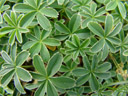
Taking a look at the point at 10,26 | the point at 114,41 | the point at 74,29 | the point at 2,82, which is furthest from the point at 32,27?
the point at 114,41

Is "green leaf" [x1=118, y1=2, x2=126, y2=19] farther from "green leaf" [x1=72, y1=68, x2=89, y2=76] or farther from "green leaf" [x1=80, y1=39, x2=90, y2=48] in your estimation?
"green leaf" [x1=72, y1=68, x2=89, y2=76]

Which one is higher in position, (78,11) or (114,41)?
(78,11)

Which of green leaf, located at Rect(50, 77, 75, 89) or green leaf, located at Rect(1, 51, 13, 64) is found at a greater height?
green leaf, located at Rect(1, 51, 13, 64)

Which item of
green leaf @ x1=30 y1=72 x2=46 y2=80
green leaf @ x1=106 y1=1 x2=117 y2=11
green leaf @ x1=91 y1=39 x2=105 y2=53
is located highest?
green leaf @ x1=106 y1=1 x2=117 y2=11

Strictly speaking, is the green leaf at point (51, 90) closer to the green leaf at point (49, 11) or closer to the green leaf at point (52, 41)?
the green leaf at point (52, 41)

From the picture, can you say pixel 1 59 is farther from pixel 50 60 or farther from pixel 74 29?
pixel 74 29

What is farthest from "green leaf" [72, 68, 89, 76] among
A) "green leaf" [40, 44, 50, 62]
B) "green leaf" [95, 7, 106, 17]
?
"green leaf" [95, 7, 106, 17]

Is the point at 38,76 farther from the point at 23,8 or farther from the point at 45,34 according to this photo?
the point at 23,8

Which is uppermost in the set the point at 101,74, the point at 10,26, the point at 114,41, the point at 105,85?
the point at 10,26

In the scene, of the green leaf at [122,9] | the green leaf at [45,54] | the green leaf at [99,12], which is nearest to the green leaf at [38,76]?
the green leaf at [45,54]
